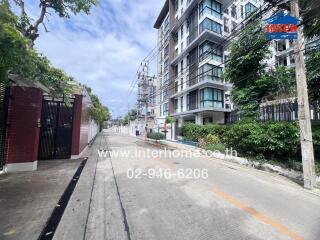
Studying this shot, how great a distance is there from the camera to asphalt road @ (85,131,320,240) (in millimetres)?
3227

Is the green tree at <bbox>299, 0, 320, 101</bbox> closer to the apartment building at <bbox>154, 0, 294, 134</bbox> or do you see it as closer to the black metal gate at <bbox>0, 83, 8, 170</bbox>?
the apartment building at <bbox>154, 0, 294, 134</bbox>

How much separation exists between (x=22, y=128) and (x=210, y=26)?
21.2 metres

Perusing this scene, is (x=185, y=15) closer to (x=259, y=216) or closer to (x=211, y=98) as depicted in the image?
(x=211, y=98)

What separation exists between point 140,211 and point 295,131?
683 cm

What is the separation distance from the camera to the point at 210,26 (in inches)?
842

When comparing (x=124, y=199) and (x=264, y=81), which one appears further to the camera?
(x=264, y=81)

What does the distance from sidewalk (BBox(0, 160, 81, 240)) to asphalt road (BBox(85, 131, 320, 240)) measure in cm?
94

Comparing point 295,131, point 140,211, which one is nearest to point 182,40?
point 295,131

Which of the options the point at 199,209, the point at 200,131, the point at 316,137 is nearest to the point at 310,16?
the point at 316,137

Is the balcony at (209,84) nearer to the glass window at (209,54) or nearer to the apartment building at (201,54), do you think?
the apartment building at (201,54)

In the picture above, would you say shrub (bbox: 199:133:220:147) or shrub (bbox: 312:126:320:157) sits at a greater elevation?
shrub (bbox: 312:126:320:157)

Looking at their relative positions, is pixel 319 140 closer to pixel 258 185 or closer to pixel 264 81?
pixel 258 185

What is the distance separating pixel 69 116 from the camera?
10039 millimetres

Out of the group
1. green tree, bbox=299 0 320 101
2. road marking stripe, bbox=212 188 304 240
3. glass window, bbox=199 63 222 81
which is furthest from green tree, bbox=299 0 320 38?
glass window, bbox=199 63 222 81
